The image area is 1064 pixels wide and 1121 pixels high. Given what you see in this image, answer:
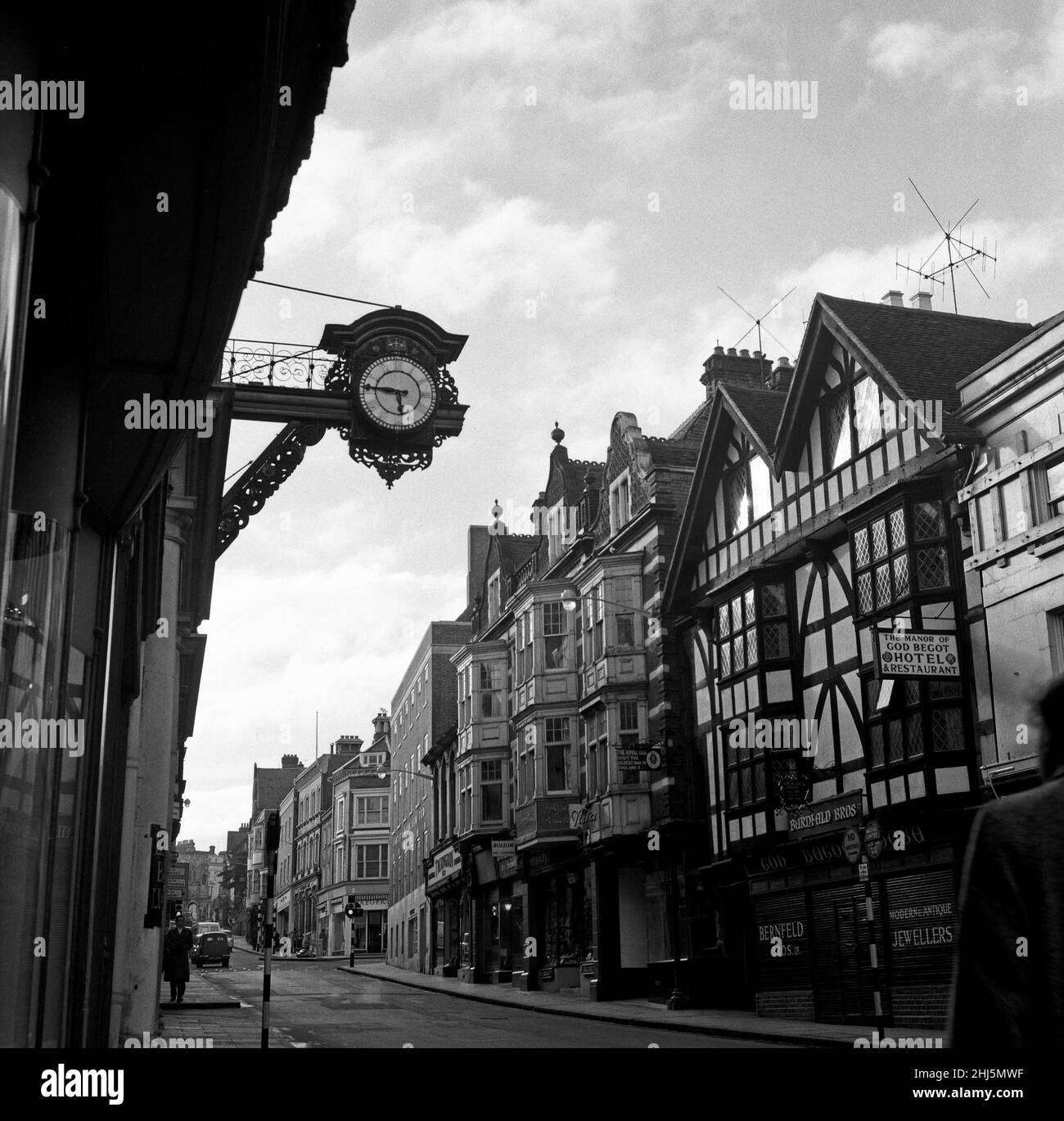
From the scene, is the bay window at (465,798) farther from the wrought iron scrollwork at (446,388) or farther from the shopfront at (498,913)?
the wrought iron scrollwork at (446,388)

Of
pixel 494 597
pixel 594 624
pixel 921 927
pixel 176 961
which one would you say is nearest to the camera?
pixel 921 927

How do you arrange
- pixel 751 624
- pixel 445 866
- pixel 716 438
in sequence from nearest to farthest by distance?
1. pixel 751 624
2. pixel 716 438
3. pixel 445 866

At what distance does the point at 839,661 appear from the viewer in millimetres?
26203

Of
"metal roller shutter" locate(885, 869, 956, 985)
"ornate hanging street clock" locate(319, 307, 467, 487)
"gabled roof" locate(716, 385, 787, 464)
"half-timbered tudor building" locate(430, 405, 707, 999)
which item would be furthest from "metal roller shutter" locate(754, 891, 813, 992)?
"ornate hanging street clock" locate(319, 307, 467, 487)

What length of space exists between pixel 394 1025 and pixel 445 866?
3184cm

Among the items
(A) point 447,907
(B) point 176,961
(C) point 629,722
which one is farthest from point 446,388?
(A) point 447,907

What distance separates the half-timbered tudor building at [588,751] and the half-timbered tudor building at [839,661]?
8.55 feet

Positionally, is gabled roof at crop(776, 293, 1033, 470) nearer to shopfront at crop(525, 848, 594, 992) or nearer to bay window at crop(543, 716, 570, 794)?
bay window at crop(543, 716, 570, 794)

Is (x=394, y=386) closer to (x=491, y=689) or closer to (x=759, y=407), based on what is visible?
(x=759, y=407)

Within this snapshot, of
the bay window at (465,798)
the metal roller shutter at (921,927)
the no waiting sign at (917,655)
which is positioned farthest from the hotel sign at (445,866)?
the no waiting sign at (917,655)

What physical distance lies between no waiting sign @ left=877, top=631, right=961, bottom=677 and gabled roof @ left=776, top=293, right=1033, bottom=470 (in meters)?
3.95
